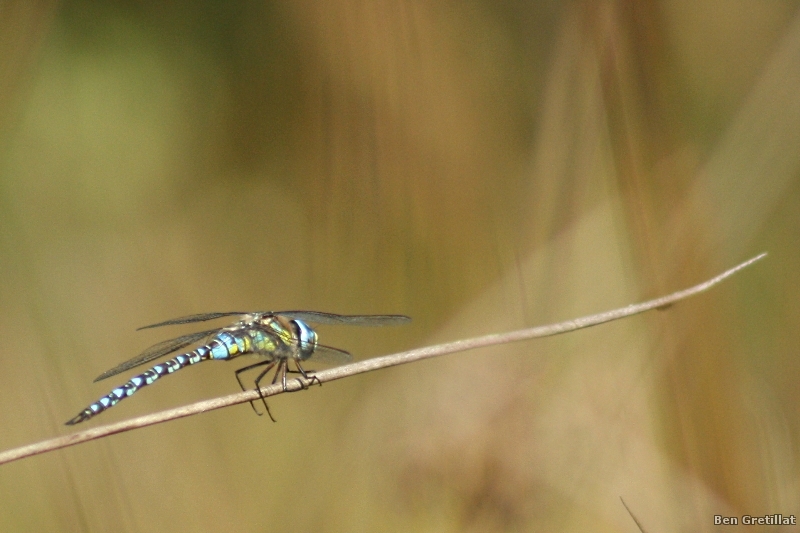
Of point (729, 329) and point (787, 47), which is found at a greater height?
point (787, 47)

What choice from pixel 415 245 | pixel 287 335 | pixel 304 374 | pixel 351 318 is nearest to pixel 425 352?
pixel 304 374

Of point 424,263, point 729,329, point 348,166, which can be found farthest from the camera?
point 348,166

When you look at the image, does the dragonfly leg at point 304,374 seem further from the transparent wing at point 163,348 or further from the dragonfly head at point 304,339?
the transparent wing at point 163,348

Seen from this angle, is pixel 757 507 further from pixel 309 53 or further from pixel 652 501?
pixel 309 53

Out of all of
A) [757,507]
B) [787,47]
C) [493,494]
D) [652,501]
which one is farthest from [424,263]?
[787,47]

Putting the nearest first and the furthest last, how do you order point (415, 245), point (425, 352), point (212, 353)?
point (425, 352) → point (212, 353) → point (415, 245)

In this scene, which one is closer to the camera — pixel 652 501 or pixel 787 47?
pixel 652 501

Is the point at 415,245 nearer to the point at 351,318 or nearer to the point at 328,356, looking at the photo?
the point at 351,318
